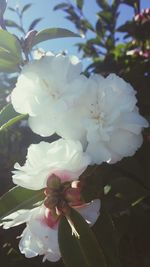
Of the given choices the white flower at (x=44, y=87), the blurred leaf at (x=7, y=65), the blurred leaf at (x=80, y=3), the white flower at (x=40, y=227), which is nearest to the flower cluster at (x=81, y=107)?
the white flower at (x=44, y=87)

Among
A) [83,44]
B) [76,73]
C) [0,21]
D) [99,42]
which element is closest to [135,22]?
[99,42]

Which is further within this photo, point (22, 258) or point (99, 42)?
point (99, 42)

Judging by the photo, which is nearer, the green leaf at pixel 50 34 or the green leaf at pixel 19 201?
the green leaf at pixel 19 201

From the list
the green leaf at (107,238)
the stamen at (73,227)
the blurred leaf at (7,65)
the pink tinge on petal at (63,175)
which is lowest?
the green leaf at (107,238)

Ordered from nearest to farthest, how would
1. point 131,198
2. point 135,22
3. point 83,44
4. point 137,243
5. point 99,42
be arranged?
point 131,198
point 137,243
point 135,22
point 99,42
point 83,44

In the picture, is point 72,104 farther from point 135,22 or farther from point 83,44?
point 83,44

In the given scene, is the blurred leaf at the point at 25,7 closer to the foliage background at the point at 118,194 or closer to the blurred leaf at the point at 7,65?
the foliage background at the point at 118,194
